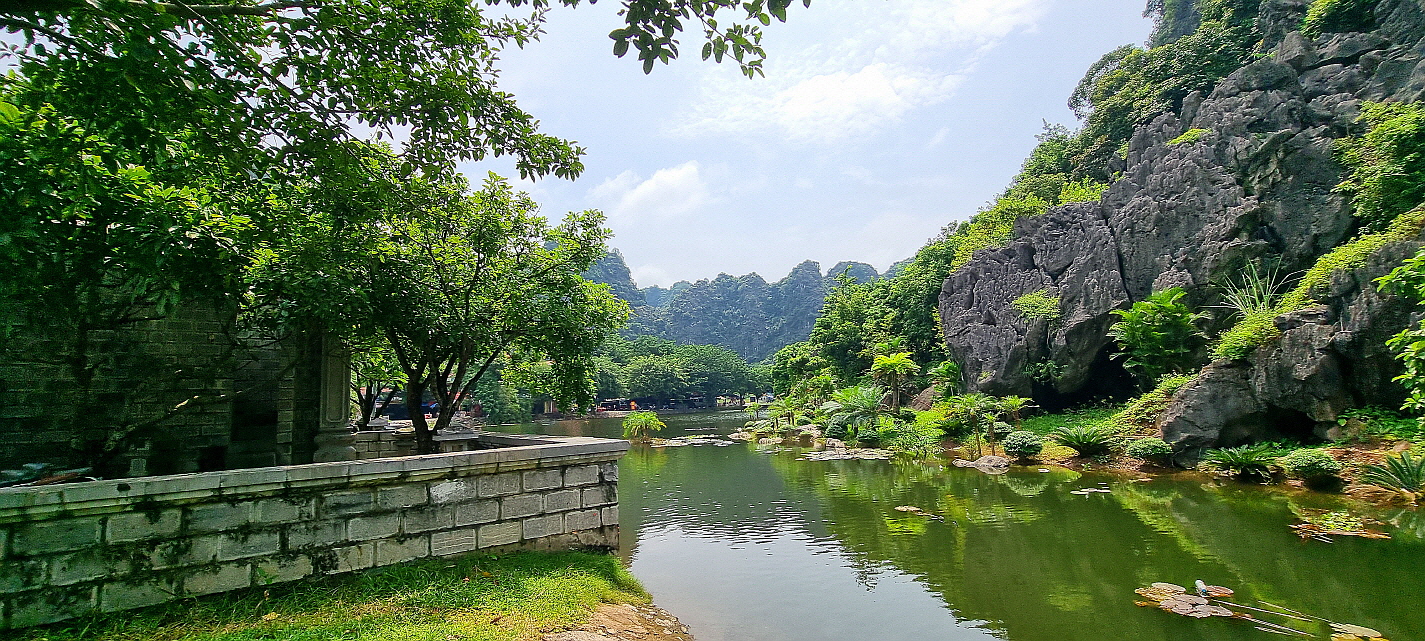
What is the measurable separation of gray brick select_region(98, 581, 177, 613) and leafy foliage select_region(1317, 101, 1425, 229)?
23113 mm

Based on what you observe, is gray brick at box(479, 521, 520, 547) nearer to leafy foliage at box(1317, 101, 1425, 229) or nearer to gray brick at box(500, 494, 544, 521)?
gray brick at box(500, 494, 544, 521)

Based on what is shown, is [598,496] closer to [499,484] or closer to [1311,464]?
[499,484]

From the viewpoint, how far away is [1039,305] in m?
22.0

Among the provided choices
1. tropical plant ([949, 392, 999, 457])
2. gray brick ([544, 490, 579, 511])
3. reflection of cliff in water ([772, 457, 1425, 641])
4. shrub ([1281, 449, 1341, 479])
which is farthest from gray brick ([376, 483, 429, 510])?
tropical plant ([949, 392, 999, 457])

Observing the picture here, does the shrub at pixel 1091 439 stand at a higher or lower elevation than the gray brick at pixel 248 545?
lower

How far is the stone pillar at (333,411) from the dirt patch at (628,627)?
5089 mm

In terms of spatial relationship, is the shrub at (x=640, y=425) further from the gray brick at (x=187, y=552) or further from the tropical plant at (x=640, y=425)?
the gray brick at (x=187, y=552)

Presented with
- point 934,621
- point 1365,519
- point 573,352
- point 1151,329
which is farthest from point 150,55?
point 1151,329

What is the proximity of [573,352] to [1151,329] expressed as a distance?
55.3ft

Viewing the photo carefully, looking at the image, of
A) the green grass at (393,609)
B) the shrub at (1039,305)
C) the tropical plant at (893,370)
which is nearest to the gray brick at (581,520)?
the green grass at (393,609)

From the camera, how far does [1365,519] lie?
9203 mm

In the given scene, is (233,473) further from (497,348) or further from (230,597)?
(497,348)

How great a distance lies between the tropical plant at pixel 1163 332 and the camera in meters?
17.3

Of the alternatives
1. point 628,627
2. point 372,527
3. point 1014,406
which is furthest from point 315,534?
point 1014,406
